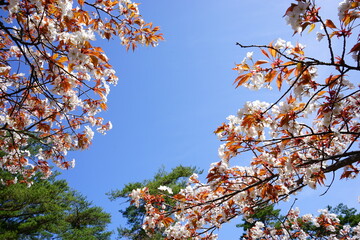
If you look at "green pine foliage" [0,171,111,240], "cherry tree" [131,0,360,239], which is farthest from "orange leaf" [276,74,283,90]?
"green pine foliage" [0,171,111,240]

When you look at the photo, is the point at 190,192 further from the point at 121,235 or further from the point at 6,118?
the point at 121,235

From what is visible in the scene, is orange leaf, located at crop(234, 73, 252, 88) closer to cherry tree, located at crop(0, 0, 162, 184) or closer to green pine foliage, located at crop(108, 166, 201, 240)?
cherry tree, located at crop(0, 0, 162, 184)

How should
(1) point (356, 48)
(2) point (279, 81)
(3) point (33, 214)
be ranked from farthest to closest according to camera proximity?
(3) point (33, 214) < (2) point (279, 81) < (1) point (356, 48)

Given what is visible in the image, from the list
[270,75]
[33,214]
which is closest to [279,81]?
[270,75]

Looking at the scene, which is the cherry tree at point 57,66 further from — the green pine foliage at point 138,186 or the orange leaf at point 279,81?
the green pine foliage at point 138,186

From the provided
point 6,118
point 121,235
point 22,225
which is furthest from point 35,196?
point 6,118

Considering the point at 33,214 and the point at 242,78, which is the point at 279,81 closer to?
the point at 242,78

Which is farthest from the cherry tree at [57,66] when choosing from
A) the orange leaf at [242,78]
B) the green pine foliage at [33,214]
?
the green pine foliage at [33,214]

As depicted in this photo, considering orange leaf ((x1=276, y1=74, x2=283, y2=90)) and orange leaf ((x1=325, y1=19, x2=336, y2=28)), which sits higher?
orange leaf ((x1=325, y1=19, x2=336, y2=28))

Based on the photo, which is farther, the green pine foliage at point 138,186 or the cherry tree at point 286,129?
the green pine foliage at point 138,186

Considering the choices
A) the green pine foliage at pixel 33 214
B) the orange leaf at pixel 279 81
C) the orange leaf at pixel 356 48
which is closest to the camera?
the orange leaf at pixel 356 48

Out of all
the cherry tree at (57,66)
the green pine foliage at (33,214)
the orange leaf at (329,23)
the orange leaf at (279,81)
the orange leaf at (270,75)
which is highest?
the green pine foliage at (33,214)

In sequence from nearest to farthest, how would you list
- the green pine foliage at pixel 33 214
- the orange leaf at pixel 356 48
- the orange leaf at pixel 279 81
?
1. the orange leaf at pixel 356 48
2. the orange leaf at pixel 279 81
3. the green pine foliage at pixel 33 214

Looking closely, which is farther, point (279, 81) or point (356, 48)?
point (279, 81)
